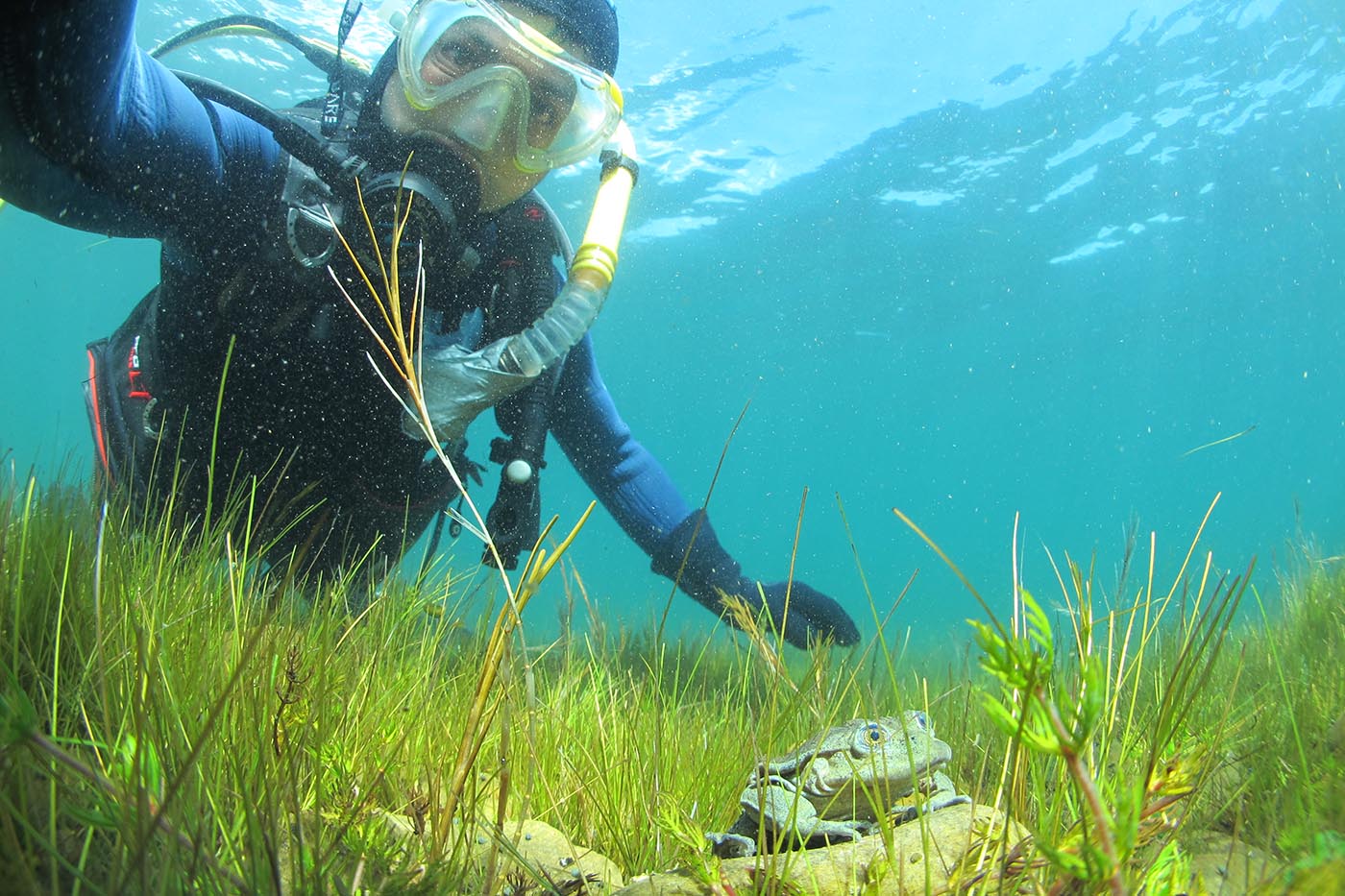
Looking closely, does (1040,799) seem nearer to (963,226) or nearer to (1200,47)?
(1200,47)

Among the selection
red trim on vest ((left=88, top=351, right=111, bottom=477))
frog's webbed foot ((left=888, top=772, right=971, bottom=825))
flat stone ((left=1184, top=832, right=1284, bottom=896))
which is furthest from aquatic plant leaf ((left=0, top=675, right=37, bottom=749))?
red trim on vest ((left=88, top=351, right=111, bottom=477))

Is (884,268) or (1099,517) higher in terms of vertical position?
(884,268)

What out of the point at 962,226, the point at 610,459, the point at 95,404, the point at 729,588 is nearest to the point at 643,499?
the point at 610,459

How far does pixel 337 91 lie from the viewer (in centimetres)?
336

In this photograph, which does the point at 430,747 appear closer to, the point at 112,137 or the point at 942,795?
the point at 942,795

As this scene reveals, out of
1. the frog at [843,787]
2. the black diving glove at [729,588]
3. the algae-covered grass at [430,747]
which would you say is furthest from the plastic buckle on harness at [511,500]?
the frog at [843,787]

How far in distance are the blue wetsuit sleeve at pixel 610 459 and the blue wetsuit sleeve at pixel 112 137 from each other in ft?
7.36

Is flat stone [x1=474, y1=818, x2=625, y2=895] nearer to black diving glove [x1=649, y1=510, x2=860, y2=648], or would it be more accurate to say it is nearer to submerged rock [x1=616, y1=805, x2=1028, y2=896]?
submerged rock [x1=616, y1=805, x2=1028, y2=896]

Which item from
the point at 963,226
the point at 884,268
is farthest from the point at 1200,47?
the point at 884,268

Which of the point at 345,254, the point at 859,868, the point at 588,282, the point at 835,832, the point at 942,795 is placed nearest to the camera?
the point at 859,868

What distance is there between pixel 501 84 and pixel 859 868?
3923 millimetres

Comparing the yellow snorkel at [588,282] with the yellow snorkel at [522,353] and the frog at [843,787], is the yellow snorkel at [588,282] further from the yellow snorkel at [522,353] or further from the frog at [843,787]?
the frog at [843,787]

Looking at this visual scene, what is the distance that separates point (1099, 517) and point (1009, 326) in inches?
3422

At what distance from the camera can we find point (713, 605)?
4.65 m
